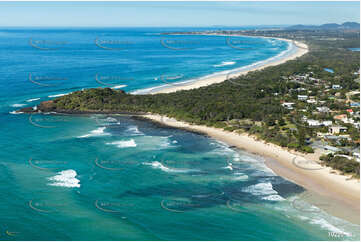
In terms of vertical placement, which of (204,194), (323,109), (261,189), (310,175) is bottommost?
(204,194)

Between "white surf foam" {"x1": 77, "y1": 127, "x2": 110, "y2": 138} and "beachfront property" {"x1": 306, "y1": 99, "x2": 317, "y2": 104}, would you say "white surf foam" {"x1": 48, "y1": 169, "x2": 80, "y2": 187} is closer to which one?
"white surf foam" {"x1": 77, "y1": 127, "x2": 110, "y2": 138}

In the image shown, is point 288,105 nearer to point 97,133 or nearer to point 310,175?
point 310,175

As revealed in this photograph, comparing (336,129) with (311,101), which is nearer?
(336,129)

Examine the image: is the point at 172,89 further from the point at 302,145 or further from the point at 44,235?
the point at 44,235

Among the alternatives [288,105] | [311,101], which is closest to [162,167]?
[288,105]

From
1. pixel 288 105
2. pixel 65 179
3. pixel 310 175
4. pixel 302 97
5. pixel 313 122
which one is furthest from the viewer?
pixel 302 97
